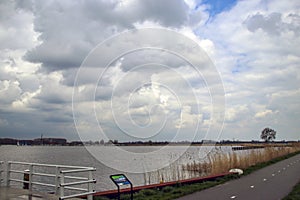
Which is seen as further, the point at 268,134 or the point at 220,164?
the point at 268,134

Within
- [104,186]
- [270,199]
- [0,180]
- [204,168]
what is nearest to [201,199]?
[270,199]

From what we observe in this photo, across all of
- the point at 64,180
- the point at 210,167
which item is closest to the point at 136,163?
the point at 210,167

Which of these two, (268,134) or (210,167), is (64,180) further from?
(268,134)

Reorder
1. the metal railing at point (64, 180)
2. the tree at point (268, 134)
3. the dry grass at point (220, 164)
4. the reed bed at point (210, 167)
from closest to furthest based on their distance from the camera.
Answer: the metal railing at point (64, 180)
the reed bed at point (210, 167)
the dry grass at point (220, 164)
the tree at point (268, 134)

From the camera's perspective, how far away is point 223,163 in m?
24.4

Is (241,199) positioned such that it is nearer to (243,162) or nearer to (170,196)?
(170,196)

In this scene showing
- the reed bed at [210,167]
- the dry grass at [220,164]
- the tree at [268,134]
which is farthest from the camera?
the tree at [268,134]

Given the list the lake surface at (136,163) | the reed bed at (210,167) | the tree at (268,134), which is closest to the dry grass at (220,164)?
the reed bed at (210,167)

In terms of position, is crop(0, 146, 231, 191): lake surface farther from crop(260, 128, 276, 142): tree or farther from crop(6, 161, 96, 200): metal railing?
crop(260, 128, 276, 142): tree

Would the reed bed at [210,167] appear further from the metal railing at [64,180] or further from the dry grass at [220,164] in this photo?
the metal railing at [64,180]

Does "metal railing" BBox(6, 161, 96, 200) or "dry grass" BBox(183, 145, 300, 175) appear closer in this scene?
"metal railing" BBox(6, 161, 96, 200)

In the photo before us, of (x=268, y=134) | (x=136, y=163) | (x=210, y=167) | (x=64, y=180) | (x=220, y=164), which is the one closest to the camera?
(x=64, y=180)

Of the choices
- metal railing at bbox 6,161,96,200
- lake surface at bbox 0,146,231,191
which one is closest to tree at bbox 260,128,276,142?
lake surface at bbox 0,146,231,191

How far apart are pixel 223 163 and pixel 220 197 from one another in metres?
11.4
